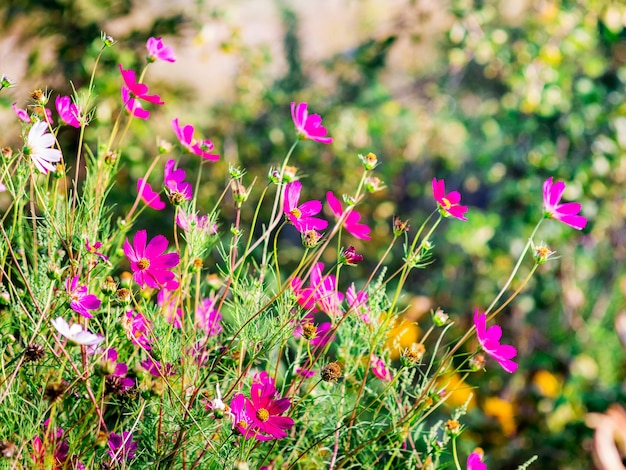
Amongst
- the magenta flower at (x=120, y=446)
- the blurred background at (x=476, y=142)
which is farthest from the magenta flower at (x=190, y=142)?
the blurred background at (x=476, y=142)

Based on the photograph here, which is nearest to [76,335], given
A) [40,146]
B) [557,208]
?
[40,146]

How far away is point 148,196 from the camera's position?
625 millimetres

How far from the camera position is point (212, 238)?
0.58 meters

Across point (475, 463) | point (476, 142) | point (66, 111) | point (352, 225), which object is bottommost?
point (476, 142)

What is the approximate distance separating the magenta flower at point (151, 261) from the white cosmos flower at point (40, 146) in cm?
8

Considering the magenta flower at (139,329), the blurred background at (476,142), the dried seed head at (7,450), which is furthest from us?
the blurred background at (476,142)

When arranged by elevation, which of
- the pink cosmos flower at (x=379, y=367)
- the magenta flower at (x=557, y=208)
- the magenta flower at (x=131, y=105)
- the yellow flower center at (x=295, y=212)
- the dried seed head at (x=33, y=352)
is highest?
the magenta flower at (x=131, y=105)

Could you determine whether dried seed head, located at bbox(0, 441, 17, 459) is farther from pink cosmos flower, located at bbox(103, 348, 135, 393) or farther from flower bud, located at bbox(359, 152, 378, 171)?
flower bud, located at bbox(359, 152, 378, 171)

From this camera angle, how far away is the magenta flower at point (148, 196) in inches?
23.0

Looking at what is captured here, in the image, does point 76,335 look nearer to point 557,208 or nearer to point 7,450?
point 7,450

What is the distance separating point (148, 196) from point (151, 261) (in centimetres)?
12

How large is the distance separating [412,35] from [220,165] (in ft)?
2.50

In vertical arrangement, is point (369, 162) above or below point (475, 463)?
above

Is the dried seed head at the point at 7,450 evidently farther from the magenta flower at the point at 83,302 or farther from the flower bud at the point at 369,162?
the flower bud at the point at 369,162
